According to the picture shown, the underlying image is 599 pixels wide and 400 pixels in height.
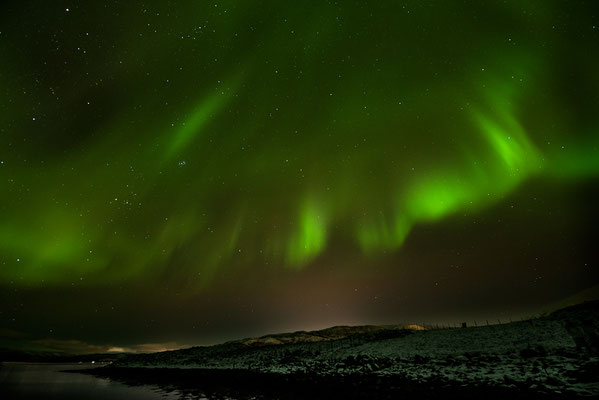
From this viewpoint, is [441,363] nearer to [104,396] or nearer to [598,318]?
[598,318]

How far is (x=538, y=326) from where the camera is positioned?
126ft

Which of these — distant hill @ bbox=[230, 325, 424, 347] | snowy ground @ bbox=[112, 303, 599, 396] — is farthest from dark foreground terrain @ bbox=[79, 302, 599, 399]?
distant hill @ bbox=[230, 325, 424, 347]

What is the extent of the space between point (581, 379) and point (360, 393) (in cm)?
1448

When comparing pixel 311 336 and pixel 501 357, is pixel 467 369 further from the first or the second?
pixel 311 336

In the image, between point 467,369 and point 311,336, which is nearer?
point 467,369

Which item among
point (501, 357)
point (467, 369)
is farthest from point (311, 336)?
point (467, 369)

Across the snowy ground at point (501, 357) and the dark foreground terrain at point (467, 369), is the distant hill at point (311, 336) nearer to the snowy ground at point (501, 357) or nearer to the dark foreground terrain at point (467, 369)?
the snowy ground at point (501, 357)

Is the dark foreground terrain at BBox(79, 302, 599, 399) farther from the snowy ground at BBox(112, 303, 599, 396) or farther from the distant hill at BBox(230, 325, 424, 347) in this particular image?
the distant hill at BBox(230, 325, 424, 347)

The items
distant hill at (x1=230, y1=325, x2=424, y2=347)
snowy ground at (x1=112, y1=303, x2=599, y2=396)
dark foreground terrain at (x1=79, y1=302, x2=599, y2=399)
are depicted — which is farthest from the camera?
distant hill at (x1=230, y1=325, x2=424, y2=347)

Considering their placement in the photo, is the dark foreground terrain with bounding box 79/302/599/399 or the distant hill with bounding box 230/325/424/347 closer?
the dark foreground terrain with bounding box 79/302/599/399

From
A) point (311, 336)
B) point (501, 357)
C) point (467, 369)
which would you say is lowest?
point (311, 336)

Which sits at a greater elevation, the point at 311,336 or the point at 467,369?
the point at 467,369

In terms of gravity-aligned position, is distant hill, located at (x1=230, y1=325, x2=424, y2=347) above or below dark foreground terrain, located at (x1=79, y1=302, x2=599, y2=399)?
below

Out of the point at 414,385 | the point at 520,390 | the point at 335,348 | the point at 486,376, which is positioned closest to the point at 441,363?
the point at 486,376
